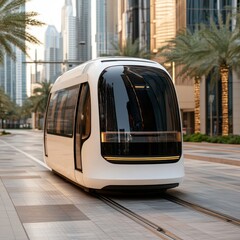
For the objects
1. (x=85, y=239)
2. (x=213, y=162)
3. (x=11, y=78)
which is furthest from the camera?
(x=11, y=78)

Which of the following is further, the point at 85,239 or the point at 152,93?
the point at 152,93

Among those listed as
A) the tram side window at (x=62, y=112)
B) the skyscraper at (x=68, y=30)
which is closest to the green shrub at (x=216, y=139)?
the tram side window at (x=62, y=112)

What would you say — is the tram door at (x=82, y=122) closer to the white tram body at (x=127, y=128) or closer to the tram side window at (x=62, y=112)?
the white tram body at (x=127, y=128)

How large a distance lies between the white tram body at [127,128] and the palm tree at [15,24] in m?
13.3

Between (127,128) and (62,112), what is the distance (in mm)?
3493

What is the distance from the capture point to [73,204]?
10.9m

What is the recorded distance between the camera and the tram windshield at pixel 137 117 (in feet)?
36.6

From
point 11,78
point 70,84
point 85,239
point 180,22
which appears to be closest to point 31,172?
point 70,84

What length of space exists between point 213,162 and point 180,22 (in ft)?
159

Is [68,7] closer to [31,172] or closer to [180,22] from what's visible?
[180,22]

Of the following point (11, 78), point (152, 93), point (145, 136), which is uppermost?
point (11, 78)

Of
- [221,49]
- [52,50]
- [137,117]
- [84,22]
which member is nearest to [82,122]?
[137,117]

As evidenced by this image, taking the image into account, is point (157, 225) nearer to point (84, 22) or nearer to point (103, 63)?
point (103, 63)

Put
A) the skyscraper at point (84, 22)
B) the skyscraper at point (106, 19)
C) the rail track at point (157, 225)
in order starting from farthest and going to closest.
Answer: the skyscraper at point (106, 19) → the skyscraper at point (84, 22) → the rail track at point (157, 225)
